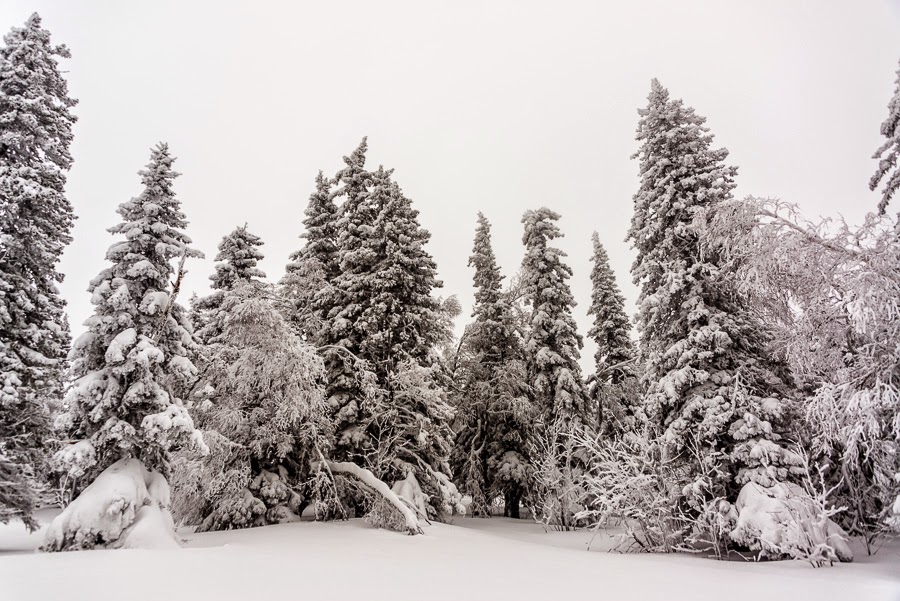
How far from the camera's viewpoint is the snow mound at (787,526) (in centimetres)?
1027

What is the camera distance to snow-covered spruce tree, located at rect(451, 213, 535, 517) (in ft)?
77.6

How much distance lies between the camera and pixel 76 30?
13977mm

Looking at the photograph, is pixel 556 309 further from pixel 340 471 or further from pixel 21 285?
pixel 21 285

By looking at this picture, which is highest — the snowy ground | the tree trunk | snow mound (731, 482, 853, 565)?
snow mound (731, 482, 853, 565)

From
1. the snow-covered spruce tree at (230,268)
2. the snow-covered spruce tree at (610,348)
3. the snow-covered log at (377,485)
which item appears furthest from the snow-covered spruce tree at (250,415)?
the snow-covered spruce tree at (610,348)

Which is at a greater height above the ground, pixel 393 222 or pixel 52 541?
pixel 393 222

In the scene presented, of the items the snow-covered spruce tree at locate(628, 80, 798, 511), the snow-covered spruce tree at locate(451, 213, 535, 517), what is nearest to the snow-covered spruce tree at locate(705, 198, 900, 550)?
the snow-covered spruce tree at locate(628, 80, 798, 511)

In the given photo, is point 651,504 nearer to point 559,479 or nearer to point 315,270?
point 559,479

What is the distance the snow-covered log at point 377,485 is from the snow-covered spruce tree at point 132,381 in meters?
6.19

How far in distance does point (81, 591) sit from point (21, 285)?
8852mm

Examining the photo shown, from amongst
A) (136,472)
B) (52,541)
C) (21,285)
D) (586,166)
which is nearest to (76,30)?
(21,285)

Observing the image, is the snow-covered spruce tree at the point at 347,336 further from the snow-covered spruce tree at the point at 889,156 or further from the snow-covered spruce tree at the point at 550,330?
the snow-covered spruce tree at the point at 889,156

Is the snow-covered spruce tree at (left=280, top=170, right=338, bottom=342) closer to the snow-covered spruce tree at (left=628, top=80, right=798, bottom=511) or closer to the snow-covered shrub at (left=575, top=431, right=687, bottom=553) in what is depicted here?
the snow-covered spruce tree at (left=628, top=80, right=798, bottom=511)

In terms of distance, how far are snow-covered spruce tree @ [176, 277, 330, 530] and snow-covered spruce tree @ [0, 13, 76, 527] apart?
4249mm
